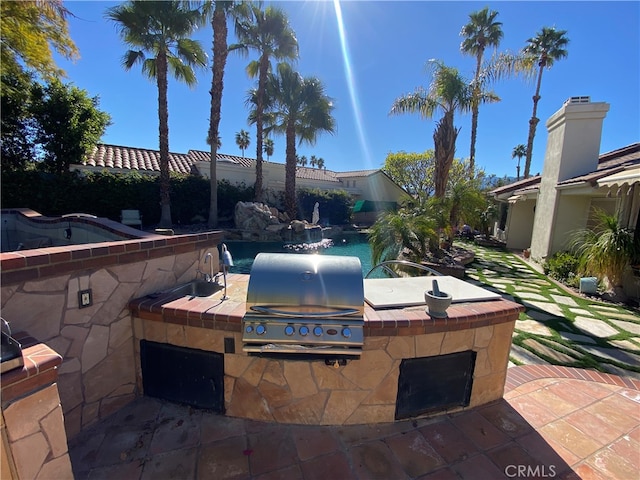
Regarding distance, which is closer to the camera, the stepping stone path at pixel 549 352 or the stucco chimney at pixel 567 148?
the stepping stone path at pixel 549 352

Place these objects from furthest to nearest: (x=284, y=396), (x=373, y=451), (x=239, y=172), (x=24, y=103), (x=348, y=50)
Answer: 1. (x=239, y=172)
2. (x=24, y=103)
3. (x=348, y=50)
4. (x=284, y=396)
5. (x=373, y=451)

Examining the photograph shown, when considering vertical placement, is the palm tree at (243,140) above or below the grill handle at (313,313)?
above

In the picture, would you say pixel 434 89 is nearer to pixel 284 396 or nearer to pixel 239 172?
pixel 284 396

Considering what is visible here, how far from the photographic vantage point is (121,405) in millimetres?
2852

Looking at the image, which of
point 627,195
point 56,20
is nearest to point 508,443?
point 627,195

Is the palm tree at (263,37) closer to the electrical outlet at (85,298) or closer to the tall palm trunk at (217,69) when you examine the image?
the tall palm trunk at (217,69)

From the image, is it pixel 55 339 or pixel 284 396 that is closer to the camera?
pixel 55 339

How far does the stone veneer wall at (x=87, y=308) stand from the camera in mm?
2141

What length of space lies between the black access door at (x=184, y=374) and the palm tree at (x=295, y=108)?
17177 millimetres

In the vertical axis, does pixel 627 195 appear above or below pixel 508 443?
above

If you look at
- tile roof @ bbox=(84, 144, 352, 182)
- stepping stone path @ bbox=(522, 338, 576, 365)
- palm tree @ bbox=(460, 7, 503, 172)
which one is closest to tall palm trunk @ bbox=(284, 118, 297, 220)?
tile roof @ bbox=(84, 144, 352, 182)

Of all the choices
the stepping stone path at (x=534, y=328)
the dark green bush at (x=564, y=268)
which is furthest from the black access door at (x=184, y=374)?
the dark green bush at (x=564, y=268)

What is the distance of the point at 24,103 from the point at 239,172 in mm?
12030

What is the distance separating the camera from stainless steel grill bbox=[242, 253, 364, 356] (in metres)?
2.20
